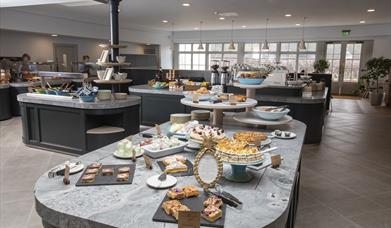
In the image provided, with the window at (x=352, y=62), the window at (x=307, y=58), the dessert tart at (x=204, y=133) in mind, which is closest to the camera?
the dessert tart at (x=204, y=133)

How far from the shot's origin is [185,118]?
2701 mm

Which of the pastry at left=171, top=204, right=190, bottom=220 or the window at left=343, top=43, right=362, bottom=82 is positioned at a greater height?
the window at left=343, top=43, right=362, bottom=82

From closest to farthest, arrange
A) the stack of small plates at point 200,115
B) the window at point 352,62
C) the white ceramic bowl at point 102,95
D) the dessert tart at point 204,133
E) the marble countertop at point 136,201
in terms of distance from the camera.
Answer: the marble countertop at point 136,201, the dessert tart at point 204,133, the stack of small plates at point 200,115, the white ceramic bowl at point 102,95, the window at point 352,62

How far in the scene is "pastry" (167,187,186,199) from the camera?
1.41 m

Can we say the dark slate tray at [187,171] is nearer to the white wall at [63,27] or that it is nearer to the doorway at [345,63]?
the white wall at [63,27]

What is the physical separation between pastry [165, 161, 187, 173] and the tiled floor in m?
1.73

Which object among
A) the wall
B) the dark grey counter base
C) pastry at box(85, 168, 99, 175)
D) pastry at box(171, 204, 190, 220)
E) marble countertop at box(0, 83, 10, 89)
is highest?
the wall

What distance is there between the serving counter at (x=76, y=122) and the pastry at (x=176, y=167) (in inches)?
117

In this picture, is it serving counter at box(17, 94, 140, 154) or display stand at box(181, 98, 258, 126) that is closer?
display stand at box(181, 98, 258, 126)

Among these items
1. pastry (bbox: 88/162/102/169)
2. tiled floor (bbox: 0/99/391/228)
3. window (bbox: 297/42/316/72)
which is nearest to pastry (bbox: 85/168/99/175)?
pastry (bbox: 88/162/102/169)

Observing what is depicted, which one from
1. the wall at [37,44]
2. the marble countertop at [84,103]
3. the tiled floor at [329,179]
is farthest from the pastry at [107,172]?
the wall at [37,44]

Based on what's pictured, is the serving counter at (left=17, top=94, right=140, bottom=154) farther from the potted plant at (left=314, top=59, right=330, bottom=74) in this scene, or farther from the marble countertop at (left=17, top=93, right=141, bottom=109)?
the potted plant at (left=314, top=59, right=330, bottom=74)

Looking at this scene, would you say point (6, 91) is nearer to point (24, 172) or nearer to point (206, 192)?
point (24, 172)

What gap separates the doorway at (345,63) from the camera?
1281 centimetres
